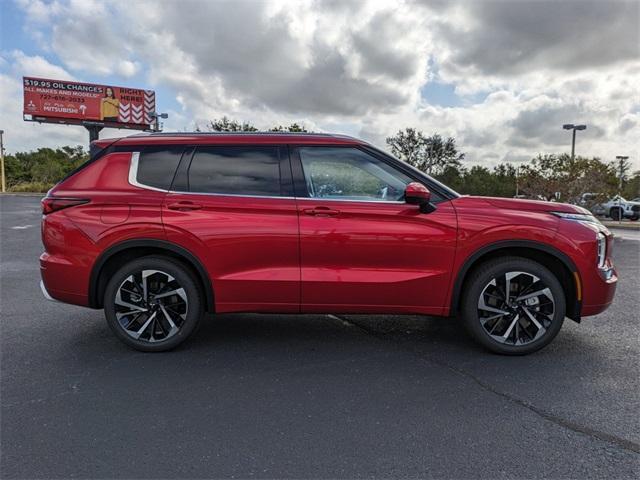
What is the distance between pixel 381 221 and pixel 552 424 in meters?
1.79

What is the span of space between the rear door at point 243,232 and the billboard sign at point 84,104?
140ft

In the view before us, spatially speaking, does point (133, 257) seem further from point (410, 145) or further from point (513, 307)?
point (410, 145)

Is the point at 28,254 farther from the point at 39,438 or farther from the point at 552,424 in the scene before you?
the point at 552,424

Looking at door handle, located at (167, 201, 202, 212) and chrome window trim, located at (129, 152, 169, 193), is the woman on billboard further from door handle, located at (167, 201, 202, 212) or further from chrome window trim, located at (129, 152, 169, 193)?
door handle, located at (167, 201, 202, 212)

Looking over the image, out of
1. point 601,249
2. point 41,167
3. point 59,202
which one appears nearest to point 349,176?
point 601,249

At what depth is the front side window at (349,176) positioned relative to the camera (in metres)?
3.75

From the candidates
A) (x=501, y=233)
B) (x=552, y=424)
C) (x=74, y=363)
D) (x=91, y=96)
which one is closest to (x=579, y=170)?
(x=501, y=233)

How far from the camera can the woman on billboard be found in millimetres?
45125

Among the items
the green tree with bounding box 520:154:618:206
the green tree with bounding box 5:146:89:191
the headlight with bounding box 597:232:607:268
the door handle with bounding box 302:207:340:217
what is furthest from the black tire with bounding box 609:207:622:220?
the green tree with bounding box 5:146:89:191

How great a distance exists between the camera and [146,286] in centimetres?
377

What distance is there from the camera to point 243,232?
366 cm

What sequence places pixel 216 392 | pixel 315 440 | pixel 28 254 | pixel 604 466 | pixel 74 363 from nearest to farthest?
1. pixel 604 466
2. pixel 315 440
3. pixel 216 392
4. pixel 74 363
5. pixel 28 254

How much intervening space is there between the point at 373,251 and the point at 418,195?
56 centimetres

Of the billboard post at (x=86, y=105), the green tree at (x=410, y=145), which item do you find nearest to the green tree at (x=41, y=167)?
the billboard post at (x=86, y=105)
